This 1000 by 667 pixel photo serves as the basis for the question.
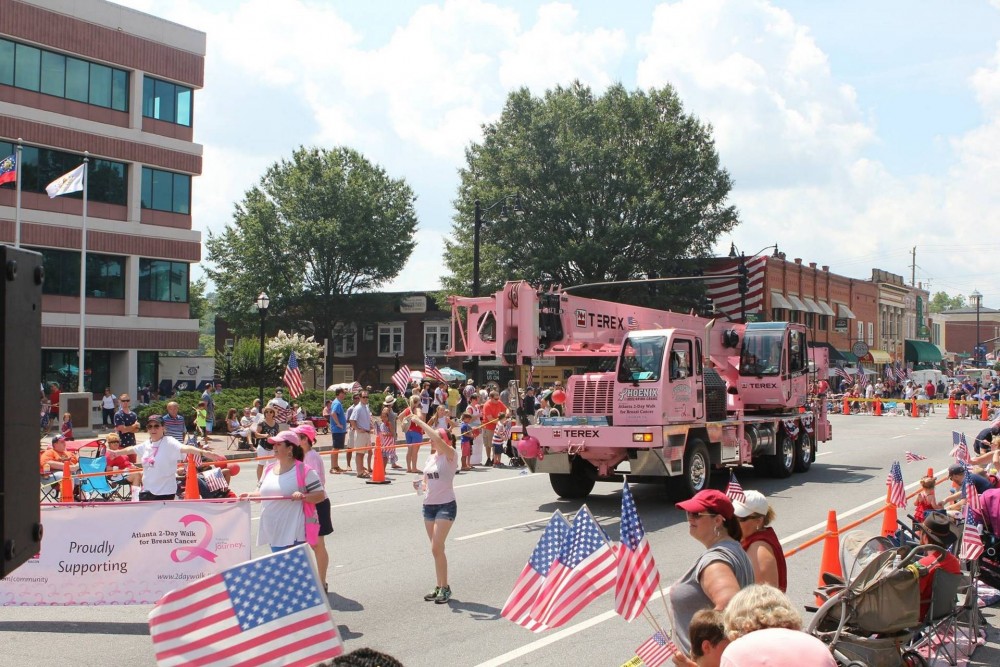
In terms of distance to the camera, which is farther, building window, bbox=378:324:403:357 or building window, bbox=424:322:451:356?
building window, bbox=378:324:403:357

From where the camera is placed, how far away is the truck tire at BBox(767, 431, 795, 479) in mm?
19594

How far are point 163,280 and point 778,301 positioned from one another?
1428 inches

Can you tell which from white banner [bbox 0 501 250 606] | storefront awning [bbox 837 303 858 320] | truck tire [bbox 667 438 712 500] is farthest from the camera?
storefront awning [bbox 837 303 858 320]

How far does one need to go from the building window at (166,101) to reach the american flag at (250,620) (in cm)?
4205

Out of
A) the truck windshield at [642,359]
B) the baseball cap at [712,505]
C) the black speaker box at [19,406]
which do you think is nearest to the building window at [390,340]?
the truck windshield at [642,359]

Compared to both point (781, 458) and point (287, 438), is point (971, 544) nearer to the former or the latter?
point (287, 438)

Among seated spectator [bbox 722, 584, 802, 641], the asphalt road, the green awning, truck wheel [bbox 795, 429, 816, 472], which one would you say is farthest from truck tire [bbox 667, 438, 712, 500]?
the green awning

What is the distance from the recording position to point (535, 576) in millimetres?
6215

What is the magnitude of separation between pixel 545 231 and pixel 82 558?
128 ft

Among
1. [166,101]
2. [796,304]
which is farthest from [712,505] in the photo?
[796,304]

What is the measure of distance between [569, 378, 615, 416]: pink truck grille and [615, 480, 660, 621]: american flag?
9346mm

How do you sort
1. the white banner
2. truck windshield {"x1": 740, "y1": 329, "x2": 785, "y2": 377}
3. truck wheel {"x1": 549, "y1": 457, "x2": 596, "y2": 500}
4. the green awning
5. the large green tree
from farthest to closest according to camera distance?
the green awning < the large green tree < truck windshield {"x1": 740, "y1": 329, "x2": 785, "y2": 377} < truck wheel {"x1": 549, "y1": 457, "x2": 596, "y2": 500} < the white banner

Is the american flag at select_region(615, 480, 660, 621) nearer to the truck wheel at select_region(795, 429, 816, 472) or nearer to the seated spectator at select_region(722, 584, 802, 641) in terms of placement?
the seated spectator at select_region(722, 584, 802, 641)

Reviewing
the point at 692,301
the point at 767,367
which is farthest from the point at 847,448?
the point at 692,301
